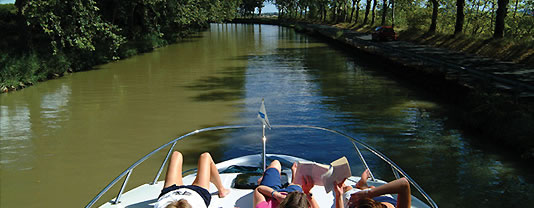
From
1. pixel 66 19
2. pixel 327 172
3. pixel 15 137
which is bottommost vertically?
→ pixel 15 137

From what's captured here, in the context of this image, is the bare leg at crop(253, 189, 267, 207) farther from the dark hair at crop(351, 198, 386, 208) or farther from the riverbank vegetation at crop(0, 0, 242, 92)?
the riverbank vegetation at crop(0, 0, 242, 92)

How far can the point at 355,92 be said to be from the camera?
57.7ft

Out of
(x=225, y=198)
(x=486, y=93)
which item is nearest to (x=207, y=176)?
(x=225, y=198)

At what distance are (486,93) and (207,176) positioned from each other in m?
9.74

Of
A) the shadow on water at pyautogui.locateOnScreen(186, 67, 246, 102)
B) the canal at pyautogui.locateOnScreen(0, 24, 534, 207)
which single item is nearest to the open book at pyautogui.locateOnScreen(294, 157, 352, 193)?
the canal at pyautogui.locateOnScreen(0, 24, 534, 207)

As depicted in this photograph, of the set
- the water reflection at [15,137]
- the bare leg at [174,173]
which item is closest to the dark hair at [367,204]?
the bare leg at [174,173]

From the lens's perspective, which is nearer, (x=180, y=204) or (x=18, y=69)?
(x=180, y=204)

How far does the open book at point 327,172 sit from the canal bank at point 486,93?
6725mm

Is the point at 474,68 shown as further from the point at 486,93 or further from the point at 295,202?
the point at 295,202

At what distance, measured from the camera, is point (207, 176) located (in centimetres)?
494

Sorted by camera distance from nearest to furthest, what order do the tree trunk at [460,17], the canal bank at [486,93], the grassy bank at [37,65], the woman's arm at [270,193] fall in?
1. the woman's arm at [270,193]
2. the canal bank at [486,93]
3. the grassy bank at [37,65]
4. the tree trunk at [460,17]

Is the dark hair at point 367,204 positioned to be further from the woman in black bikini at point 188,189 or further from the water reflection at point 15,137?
the water reflection at point 15,137

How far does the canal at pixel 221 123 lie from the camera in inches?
328

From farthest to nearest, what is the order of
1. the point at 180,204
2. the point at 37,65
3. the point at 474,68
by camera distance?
the point at 37,65
the point at 474,68
the point at 180,204
